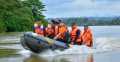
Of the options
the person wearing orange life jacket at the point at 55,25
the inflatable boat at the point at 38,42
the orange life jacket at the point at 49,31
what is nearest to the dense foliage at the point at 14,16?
the orange life jacket at the point at 49,31

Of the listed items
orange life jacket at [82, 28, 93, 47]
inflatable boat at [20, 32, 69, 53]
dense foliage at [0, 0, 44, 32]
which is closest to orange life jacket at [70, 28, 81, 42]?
orange life jacket at [82, 28, 93, 47]

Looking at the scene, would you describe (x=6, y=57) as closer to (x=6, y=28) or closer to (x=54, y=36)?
(x=54, y=36)

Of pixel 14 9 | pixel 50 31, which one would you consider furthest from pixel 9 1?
pixel 50 31

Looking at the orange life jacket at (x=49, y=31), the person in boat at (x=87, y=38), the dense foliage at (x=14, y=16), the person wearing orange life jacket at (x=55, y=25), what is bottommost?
the dense foliage at (x=14, y=16)

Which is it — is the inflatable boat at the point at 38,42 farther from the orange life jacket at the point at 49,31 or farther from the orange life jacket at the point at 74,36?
the orange life jacket at the point at 49,31

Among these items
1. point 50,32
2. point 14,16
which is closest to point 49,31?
point 50,32

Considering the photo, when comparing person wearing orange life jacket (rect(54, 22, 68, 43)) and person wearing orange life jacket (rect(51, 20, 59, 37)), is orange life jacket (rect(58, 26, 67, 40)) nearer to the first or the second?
person wearing orange life jacket (rect(54, 22, 68, 43))

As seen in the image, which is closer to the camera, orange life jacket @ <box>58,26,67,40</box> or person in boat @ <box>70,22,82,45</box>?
orange life jacket @ <box>58,26,67,40</box>

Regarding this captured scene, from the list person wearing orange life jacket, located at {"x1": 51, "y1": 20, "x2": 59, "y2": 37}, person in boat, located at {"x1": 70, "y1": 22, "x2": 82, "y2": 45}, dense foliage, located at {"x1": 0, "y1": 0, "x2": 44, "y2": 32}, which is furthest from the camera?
dense foliage, located at {"x1": 0, "y1": 0, "x2": 44, "y2": 32}

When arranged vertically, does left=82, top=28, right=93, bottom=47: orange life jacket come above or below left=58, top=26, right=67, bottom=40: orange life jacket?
below

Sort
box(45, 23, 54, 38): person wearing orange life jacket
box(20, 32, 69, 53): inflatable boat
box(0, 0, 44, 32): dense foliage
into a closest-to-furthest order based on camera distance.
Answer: box(20, 32, 69, 53): inflatable boat < box(45, 23, 54, 38): person wearing orange life jacket < box(0, 0, 44, 32): dense foliage

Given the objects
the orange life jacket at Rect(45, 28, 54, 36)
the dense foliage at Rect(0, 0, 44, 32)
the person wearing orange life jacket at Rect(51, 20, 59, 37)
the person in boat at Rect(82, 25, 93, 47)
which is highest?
the person wearing orange life jacket at Rect(51, 20, 59, 37)

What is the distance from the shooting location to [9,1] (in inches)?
2532

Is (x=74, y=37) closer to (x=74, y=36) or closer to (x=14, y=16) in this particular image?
(x=74, y=36)
